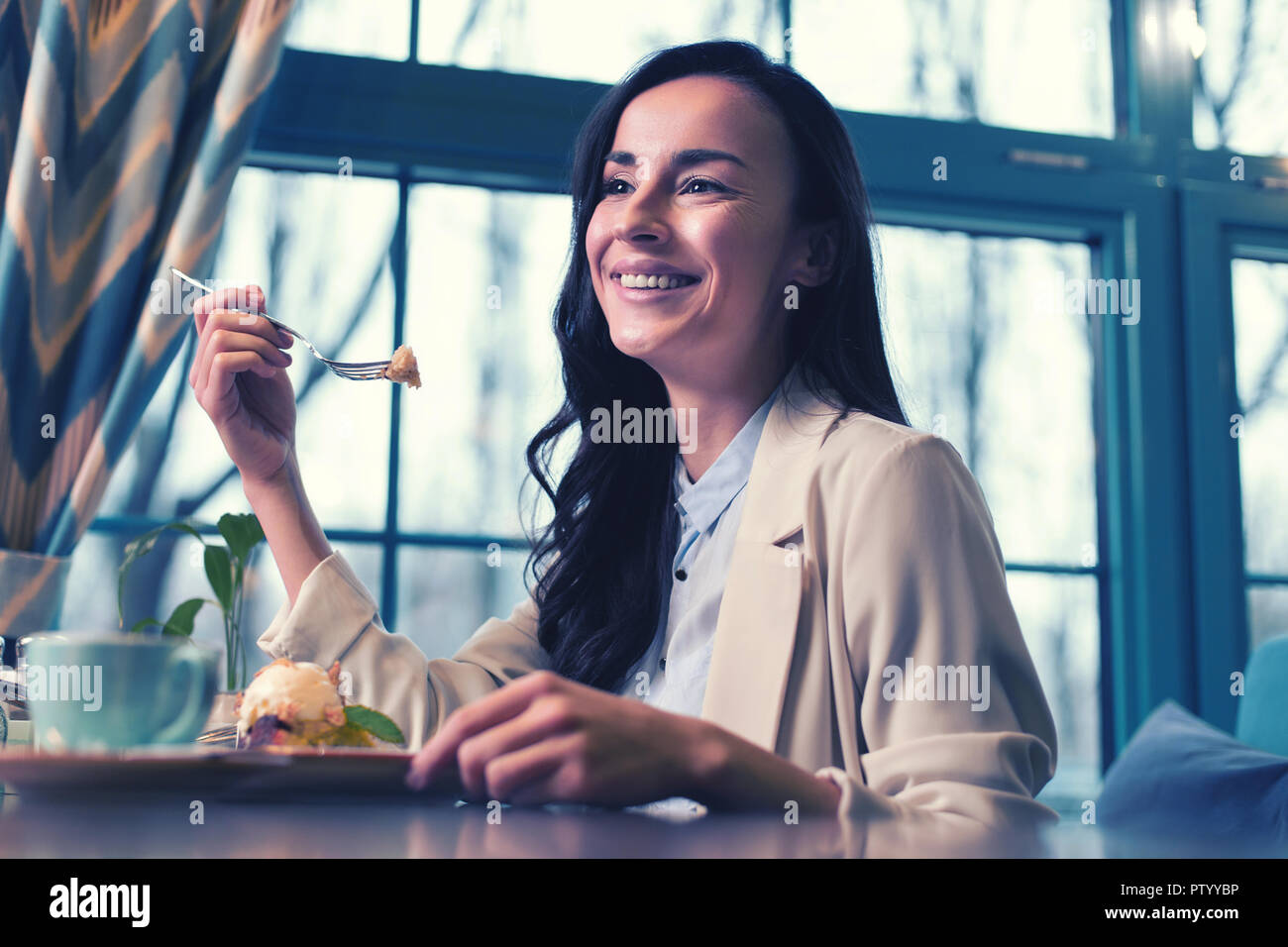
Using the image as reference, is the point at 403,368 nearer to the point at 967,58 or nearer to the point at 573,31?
the point at 573,31

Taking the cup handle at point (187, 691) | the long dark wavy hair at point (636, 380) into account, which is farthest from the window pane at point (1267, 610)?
the cup handle at point (187, 691)

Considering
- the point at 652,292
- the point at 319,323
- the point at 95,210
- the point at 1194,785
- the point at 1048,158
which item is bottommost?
the point at 1194,785

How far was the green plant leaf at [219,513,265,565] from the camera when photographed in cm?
165

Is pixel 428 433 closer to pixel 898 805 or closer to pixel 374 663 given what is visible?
pixel 374 663

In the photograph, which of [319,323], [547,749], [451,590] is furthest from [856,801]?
[319,323]

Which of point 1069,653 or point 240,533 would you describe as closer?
point 240,533

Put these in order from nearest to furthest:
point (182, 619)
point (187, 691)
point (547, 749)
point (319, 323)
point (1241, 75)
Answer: point (547, 749) < point (187, 691) < point (182, 619) < point (319, 323) < point (1241, 75)

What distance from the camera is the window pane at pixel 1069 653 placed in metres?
2.69

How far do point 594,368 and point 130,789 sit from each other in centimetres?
104

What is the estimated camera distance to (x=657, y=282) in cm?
139

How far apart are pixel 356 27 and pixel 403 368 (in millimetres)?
1432

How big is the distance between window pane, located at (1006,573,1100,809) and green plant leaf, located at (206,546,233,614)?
182 centimetres

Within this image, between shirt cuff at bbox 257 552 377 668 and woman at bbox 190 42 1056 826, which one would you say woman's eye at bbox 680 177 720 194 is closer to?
woman at bbox 190 42 1056 826

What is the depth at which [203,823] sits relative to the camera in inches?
17.2
